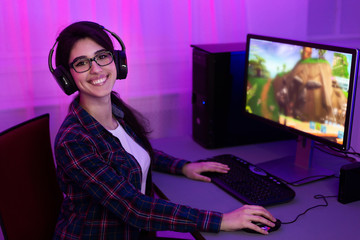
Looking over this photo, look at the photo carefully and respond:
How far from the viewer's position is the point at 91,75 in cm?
129

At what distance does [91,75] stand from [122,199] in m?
0.42

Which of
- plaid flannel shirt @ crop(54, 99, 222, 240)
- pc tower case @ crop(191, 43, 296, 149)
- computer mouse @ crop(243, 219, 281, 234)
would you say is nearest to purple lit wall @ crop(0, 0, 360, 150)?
pc tower case @ crop(191, 43, 296, 149)

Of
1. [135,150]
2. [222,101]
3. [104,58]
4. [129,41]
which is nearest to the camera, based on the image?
[104,58]

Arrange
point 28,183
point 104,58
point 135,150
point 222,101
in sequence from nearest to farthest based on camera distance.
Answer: point 28,183 → point 104,58 → point 135,150 → point 222,101

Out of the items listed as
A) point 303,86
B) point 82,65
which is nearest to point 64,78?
point 82,65

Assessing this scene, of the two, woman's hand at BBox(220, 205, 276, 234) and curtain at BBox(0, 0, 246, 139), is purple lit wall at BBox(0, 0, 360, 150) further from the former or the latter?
woman's hand at BBox(220, 205, 276, 234)

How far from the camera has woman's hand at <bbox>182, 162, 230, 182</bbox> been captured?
146 centimetres

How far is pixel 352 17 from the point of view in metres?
2.45

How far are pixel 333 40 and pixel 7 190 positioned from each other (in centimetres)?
194

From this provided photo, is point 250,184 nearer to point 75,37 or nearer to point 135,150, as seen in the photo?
point 135,150

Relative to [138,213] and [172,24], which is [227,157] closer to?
[138,213]

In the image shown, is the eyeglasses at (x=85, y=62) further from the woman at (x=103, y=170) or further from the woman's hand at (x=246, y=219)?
the woman's hand at (x=246, y=219)

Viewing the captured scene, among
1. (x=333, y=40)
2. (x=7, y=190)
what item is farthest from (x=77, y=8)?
(x=333, y=40)

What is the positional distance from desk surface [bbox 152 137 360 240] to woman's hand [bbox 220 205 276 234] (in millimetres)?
20
